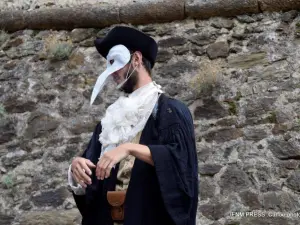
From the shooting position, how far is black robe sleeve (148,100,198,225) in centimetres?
259

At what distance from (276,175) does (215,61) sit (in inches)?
40.8

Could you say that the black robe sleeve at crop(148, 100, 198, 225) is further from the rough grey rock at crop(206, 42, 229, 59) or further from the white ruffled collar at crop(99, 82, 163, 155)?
the rough grey rock at crop(206, 42, 229, 59)

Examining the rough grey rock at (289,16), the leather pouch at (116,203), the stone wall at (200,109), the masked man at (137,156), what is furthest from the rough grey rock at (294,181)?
the leather pouch at (116,203)

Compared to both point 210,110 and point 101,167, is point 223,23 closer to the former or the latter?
point 210,110

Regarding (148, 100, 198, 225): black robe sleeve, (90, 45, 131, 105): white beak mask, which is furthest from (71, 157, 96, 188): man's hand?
(90, 45, 131, 105): white beak mask

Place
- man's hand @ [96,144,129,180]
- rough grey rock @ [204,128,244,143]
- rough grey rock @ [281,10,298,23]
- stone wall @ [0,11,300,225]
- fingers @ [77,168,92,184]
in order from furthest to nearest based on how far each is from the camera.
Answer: rough grey rock @ [281,10,298,23] → rough grey rock @ [204,128,244,143] → stone wall @ [0,11,300,225] → fingers @ [77,168,92,184] → man's hand @ [96,144,129,180]

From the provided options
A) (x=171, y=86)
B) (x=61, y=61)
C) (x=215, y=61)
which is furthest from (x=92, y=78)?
(x=215, y=61)

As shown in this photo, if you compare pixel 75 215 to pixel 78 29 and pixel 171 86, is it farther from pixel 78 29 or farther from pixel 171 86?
pixel 78 29

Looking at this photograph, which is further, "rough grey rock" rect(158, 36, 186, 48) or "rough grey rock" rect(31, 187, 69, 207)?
"rough grey rock" rect(158, 36, 186, 48)

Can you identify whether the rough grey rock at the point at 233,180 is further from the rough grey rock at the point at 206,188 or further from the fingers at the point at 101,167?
the fingers at the point at 101,167

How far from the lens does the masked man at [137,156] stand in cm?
260

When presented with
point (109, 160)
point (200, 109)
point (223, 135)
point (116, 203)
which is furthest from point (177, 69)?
point (109, 160)

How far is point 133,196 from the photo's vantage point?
265 cm

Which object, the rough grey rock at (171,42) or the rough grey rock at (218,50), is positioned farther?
the rough grey rock at (171,42)
